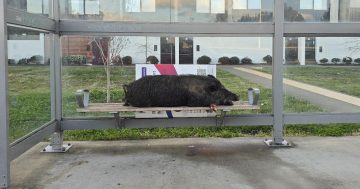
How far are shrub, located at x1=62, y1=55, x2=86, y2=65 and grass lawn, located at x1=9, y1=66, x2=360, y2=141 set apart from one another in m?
0.08

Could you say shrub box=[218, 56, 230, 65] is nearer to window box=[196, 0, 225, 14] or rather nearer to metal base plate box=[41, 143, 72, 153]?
window box=[196, 0, 225, 14]

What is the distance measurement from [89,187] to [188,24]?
282cm

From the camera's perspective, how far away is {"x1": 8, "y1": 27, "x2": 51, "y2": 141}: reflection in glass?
5.03m

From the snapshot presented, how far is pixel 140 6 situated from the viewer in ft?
22.2

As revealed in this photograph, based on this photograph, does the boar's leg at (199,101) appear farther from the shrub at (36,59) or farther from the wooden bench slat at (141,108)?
the shrub at (36,59)

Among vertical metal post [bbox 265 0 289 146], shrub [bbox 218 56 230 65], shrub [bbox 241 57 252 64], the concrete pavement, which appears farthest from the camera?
shrub [bbox 241 57 252 64]

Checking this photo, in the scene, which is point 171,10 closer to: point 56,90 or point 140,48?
point 140,48

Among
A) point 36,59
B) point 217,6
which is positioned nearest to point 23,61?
point 36,59

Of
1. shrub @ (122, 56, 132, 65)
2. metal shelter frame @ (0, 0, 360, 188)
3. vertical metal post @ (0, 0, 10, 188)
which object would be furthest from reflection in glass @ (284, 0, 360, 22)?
vertical metal post @ (0, 0, 10, 188)

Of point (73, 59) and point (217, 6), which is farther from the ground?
point (217, 6)

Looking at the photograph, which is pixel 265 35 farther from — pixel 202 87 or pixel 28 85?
pixel 28 85

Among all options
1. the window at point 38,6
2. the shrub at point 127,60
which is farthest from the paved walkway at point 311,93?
the window at point 38,6

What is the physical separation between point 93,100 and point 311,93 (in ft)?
11.2

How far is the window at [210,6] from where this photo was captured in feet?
22.4
